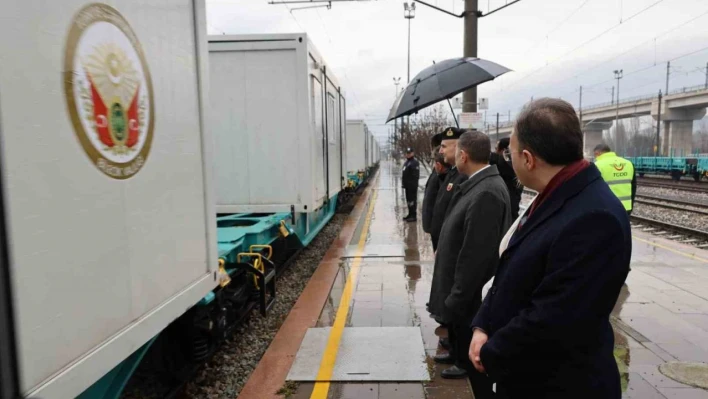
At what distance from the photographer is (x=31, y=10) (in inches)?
61.5

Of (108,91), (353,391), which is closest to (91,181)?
(108,91)

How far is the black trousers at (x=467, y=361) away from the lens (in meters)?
2.95

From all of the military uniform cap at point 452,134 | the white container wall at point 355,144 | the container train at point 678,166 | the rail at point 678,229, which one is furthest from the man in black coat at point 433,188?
the container train at point 678,166

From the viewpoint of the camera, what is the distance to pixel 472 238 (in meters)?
3.02

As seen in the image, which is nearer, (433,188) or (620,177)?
(433,188)

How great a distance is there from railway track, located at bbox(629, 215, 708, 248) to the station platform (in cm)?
76

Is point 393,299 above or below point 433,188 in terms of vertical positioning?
below

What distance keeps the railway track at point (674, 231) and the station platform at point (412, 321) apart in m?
0.76

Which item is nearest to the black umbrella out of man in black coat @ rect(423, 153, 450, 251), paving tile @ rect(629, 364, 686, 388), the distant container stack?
man in black coat @ rect(423, 153, 450, 251)

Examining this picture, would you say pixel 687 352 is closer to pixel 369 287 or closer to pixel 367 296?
pixel 367 296

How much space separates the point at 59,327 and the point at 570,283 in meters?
1.76

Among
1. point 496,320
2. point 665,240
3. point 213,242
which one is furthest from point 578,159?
point 665,240

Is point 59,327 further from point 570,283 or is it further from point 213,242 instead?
point 570,283

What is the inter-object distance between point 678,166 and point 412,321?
2921 centimetres
